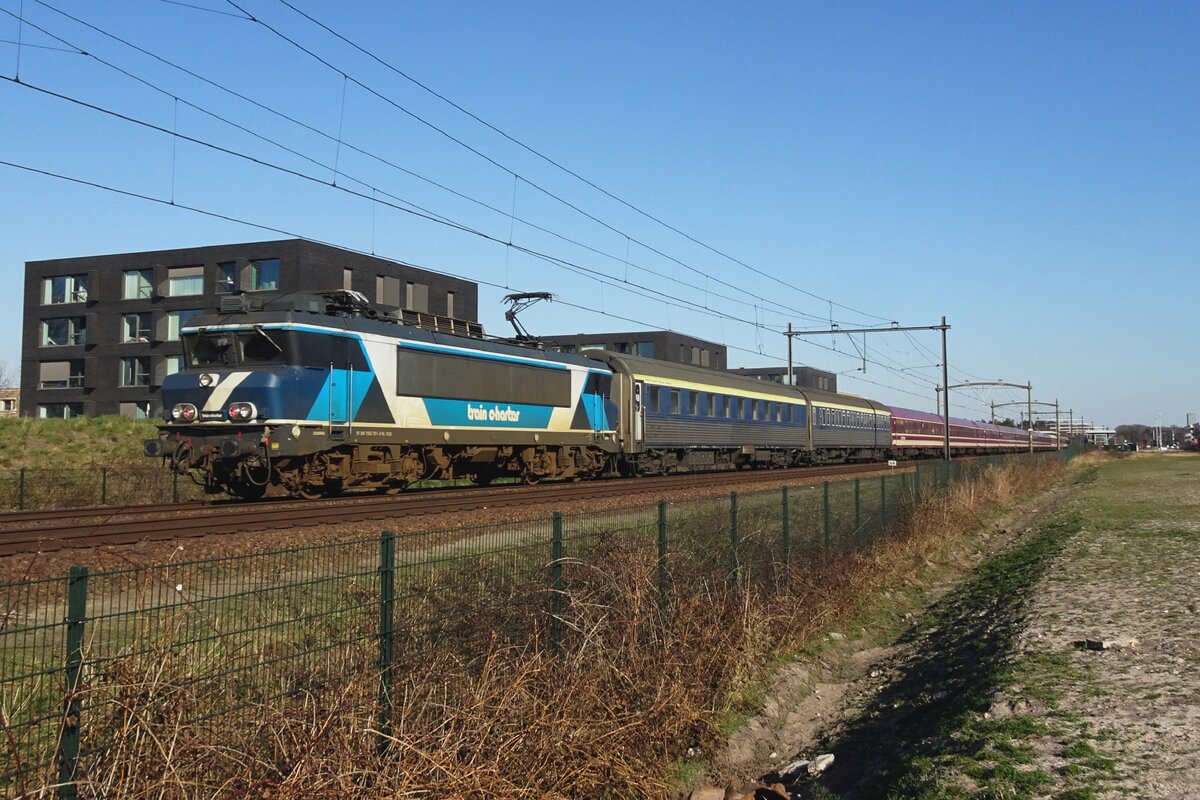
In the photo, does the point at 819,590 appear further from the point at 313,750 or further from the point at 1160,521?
the point at 1160,521

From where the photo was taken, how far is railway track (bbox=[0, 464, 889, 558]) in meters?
12.2

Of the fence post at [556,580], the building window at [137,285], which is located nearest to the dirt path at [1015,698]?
the fence post at [556,580]

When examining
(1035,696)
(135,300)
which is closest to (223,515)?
(1035,696)

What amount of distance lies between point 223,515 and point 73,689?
33.9 ft

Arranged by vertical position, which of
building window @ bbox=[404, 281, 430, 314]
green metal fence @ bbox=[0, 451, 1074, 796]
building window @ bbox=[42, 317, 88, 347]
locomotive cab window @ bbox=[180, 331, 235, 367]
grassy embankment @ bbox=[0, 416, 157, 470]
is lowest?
green metal fence @ bbox=[0, 451, 1074, 796]

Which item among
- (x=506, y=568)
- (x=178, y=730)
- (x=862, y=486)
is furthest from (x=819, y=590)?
(x=178, y=730)

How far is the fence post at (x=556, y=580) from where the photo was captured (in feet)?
24.6

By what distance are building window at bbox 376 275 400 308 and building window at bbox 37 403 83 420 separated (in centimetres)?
1967

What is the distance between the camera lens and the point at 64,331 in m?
60.1

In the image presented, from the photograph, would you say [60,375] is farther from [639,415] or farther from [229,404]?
[229,404]

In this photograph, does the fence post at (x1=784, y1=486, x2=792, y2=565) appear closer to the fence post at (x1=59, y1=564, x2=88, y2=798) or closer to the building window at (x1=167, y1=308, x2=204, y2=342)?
the fence post at (x1=59, y1=564, x2=88, y2=798)

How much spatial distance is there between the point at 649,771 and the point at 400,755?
95.0 inches

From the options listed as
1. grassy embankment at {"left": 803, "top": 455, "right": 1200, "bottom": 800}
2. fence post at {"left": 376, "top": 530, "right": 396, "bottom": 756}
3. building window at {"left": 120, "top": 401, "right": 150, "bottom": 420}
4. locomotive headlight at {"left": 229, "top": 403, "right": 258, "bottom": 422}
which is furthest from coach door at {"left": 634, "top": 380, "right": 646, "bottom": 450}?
building window at {"left": 120, "top": 401, "right": 150, "bottom": 420}

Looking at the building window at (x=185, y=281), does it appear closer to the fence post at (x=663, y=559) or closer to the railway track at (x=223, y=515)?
the railway track at (x=223, y=515)
